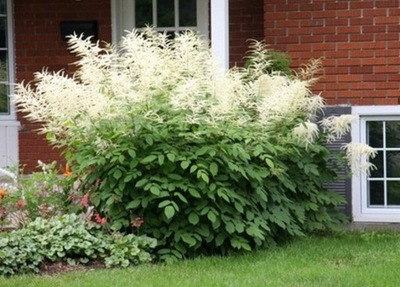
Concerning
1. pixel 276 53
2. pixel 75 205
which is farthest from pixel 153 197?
pixel 276 53

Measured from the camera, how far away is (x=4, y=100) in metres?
10.8

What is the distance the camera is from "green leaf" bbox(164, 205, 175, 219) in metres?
6.61

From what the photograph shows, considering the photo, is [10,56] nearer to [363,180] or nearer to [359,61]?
[359,61]

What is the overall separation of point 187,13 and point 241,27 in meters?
0.82

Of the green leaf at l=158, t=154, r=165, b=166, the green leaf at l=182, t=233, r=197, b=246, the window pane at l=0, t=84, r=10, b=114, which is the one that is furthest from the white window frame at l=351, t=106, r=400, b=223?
the window pane at l=0, t=84, r=10, b=114

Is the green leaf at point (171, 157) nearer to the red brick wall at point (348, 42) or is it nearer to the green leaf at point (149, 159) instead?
the green leaf at point (149, 159)

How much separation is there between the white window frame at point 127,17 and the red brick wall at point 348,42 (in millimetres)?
1639

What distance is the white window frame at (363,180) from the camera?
8828mm

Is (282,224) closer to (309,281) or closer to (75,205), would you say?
(309,281)

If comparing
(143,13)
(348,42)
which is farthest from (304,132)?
(143,13)

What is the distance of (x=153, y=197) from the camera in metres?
6.85

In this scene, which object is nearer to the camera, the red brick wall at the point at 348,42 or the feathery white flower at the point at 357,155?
the feathery white flower at the point at 357,155

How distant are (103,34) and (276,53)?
279 cm

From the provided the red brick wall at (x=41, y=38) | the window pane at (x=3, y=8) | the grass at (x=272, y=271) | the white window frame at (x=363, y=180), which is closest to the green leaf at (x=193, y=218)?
the grass at (x=272, y=271)
